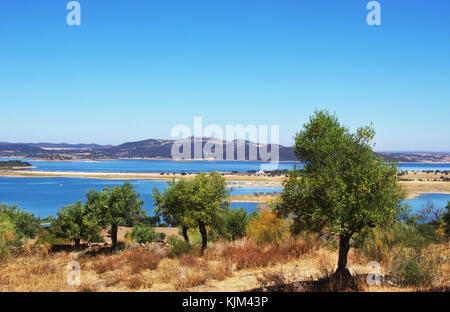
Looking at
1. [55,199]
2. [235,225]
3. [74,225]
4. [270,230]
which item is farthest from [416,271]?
[55,199]

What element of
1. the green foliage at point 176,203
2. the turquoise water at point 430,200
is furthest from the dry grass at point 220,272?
the turquoise water at point 430,200

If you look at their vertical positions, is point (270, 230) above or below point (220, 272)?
below

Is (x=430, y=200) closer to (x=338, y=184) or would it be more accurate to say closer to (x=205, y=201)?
(x=205, y=201)

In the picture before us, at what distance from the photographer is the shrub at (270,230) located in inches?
807

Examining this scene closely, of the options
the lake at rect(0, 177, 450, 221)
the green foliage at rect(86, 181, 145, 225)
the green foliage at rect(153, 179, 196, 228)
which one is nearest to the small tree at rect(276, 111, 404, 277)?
the green foliage at rect(153, 179, 196, 228)

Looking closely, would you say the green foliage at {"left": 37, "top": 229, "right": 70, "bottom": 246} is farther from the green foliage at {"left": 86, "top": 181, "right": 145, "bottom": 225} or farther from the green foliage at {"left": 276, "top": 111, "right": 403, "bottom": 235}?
the green foliage at {"left": 276, "top": 111, "right": 403, "bottom": 235}

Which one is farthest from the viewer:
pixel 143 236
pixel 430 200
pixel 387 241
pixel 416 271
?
pixel 430 200

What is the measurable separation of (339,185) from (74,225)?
79.9 feet

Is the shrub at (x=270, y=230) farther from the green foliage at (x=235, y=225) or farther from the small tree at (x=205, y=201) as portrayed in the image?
the green foliage at (x=235, y=225)

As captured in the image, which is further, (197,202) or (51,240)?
(51,240)

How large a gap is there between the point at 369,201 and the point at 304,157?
256 centimetres

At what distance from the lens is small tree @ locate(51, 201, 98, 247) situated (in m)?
28.4

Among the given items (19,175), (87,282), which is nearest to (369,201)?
(87,282)

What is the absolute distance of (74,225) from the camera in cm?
2842
